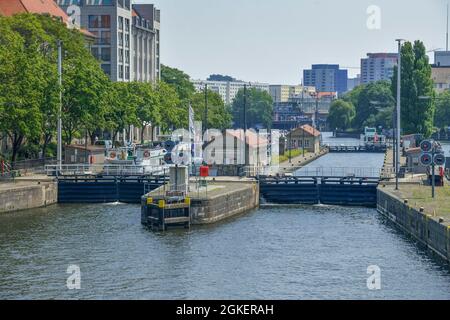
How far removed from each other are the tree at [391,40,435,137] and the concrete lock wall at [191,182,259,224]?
6408cm

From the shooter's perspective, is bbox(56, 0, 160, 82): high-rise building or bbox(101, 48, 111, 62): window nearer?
bbox(56, 0, 160, 82): high-rise building

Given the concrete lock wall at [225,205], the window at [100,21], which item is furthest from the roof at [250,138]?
the window at [100,21]

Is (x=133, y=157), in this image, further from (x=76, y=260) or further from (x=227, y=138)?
(x=76, y=260)

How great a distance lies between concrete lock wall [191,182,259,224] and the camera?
76.2 metres

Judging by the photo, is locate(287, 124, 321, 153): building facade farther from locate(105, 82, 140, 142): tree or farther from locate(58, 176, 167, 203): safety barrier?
locate(58, 176, 167, 203): safety barrier

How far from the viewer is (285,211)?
86.9 metres

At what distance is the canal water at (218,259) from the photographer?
171 feet

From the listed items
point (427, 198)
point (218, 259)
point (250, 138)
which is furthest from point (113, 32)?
point (218, 259)

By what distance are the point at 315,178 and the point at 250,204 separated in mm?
6993

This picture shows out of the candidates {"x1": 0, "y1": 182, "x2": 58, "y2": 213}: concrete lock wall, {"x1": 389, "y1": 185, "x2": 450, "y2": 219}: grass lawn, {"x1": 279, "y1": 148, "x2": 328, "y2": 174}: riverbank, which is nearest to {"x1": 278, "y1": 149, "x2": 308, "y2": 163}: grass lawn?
{"x1": 279, "y1": 148, "x2": 328, "y2": 174}: riverbank

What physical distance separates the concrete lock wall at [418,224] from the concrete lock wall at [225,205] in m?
11.1

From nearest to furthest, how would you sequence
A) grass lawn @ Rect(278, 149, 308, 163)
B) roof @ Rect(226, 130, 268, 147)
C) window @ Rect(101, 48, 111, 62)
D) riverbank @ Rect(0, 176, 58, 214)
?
1. riverbank @ Rect(0, 176, 58, 214)
2. roof @ Rect(226, 130, 268, 147)
3. grass lawn @ Rect(278, 149, 308, 163)
4. window @ Rect(101, 48, 111, 62)
